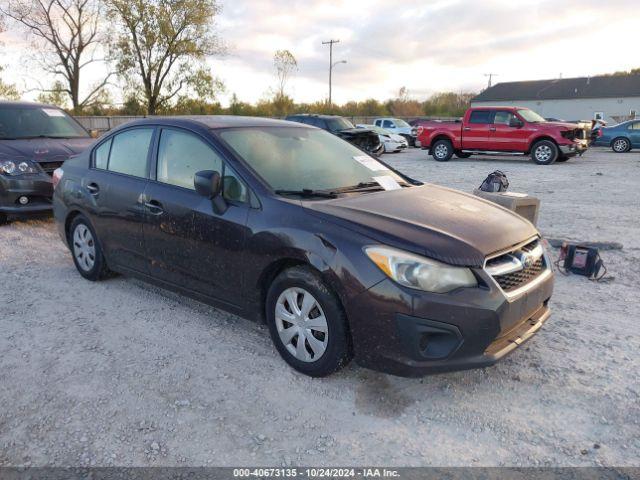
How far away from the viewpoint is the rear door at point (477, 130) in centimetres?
1694

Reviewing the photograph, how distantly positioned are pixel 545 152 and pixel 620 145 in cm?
782

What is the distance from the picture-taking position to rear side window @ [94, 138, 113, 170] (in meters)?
4.67

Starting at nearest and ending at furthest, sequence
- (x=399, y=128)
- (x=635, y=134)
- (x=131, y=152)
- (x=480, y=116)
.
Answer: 1. (x=131, y=152)
2. (x=480, y=116)
3. (x=635, y=134)
4. (x=399, y=128)

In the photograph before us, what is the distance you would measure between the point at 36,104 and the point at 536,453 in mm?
8842

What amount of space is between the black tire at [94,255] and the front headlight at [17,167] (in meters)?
2.58

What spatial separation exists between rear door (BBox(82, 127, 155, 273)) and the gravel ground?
1.54ft

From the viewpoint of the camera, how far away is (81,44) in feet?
124

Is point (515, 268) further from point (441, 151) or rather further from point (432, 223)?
point (441, 151)

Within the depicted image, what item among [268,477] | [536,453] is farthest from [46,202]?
[536,453]

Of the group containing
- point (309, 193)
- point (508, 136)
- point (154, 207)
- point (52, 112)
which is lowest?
point (154, 207)

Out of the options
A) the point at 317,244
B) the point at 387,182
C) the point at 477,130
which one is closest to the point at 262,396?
the point at 317,244

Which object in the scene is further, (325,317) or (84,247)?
(84,247)

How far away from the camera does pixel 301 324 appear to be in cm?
314

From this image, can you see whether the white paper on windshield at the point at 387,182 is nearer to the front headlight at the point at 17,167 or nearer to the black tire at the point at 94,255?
the black tire at the point at 94,255
